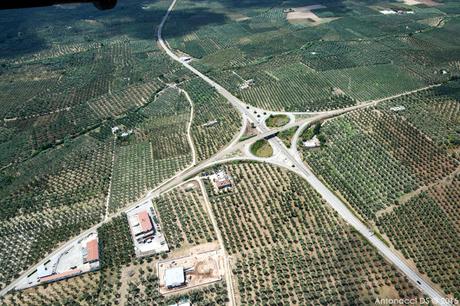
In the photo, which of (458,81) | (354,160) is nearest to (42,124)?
(354,160)

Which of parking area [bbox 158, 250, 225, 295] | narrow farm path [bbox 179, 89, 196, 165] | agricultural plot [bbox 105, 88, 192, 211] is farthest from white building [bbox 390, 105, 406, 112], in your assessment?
parking area [bbox 158, 250, 225, 295]

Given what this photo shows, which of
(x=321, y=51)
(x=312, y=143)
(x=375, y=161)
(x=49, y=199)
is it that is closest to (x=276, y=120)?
(x=312, y=143)

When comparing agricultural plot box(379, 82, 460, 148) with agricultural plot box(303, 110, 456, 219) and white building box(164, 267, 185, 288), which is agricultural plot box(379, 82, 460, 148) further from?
white building box(164, 267, 185, 288)

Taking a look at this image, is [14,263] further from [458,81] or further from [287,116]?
[458,81]

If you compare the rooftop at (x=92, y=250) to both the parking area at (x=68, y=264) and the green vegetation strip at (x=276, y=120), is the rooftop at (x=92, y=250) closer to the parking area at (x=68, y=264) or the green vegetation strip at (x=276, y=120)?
the parking area at (x=68, y=264)

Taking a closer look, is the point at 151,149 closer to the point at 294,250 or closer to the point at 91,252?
the point at 91,252

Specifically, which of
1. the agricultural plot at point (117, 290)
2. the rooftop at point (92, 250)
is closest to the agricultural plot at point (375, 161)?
the agricultural plot at point (117, 290)
